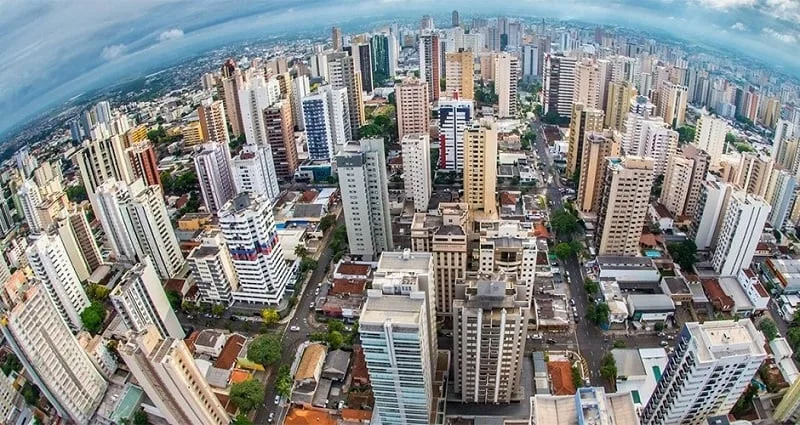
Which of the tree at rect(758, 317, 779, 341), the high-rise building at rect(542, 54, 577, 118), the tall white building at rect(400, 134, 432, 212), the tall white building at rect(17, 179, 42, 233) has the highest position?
the high-rise building at rect(542, 54, 577, 118)

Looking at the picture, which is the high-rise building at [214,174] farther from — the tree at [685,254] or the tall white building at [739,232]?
the tall white building at [739,232]

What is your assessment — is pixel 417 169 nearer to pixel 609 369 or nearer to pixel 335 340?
pixel 335 340

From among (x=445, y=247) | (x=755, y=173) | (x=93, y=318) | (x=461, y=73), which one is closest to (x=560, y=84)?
(x=461, y=73)

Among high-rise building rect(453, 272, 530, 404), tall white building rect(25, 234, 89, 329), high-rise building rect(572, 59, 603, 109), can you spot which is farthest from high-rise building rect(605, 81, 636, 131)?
tall white building rect(25, 234, 89, 329)

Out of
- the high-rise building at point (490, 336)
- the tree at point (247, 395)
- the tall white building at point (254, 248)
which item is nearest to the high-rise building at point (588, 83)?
the tall white building at point (254, 248)

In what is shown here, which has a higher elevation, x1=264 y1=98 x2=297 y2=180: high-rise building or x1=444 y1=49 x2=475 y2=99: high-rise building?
x1=444 y1=49 x2=475 y2=99: high-rise building

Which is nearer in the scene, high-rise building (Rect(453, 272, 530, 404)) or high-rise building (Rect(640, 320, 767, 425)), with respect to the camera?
high-rise building (Rect(640, 320, 767, 425))

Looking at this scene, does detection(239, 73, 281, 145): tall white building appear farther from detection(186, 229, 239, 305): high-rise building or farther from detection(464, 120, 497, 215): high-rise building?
detection(464, 120, 497, 215): high-rise building

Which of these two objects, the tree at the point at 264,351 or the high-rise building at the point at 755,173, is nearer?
the tree at the point at 264,351
